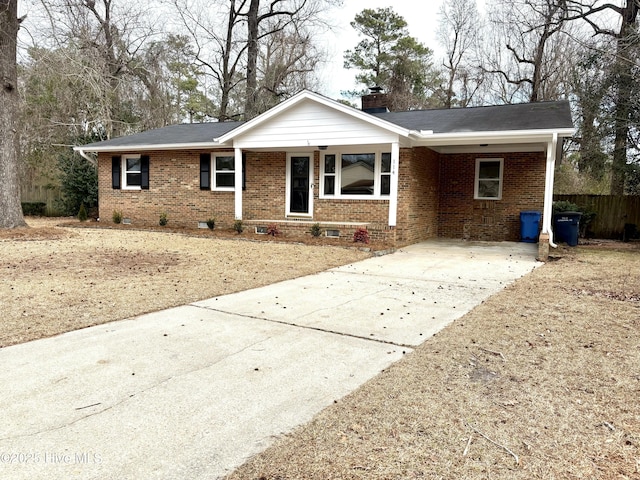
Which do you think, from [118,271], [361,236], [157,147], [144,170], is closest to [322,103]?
[361,236]

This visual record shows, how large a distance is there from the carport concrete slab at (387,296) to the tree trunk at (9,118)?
10.0 m

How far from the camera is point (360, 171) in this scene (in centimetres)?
1302

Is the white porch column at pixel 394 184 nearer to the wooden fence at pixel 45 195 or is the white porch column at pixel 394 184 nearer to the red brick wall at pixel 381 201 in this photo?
the red brick wall at pixel 381 201

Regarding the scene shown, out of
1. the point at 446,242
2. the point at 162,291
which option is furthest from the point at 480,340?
the point at 446,242

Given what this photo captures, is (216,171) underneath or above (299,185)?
above

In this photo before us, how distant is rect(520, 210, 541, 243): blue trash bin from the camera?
41.9 ft

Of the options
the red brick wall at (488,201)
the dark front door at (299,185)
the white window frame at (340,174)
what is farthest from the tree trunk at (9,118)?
the red brick wall at (488,201)

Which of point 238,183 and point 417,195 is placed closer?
point 417,195

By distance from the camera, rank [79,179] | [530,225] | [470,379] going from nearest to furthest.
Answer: [470,379] < [530,225] < [79,179]

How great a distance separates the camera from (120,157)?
16.4m

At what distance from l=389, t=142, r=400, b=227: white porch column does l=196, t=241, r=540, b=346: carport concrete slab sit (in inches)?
72.1

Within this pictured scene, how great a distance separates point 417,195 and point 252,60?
14823 mm

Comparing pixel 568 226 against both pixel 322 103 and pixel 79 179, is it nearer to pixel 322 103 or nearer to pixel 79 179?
Answer: pixel 322 103

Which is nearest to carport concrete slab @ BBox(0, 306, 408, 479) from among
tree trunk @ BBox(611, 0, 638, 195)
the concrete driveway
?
the concrete driveway
